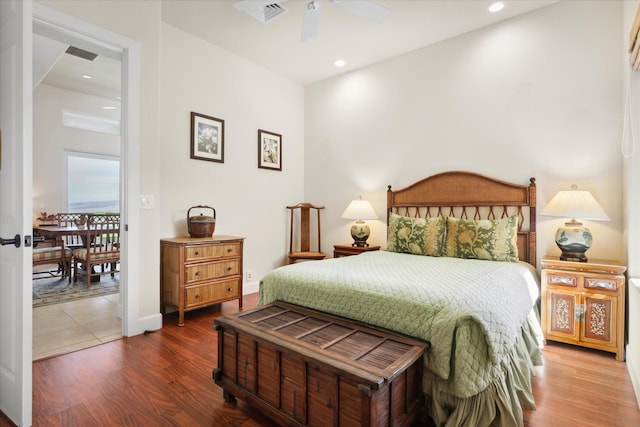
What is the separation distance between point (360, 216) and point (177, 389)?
263 cm

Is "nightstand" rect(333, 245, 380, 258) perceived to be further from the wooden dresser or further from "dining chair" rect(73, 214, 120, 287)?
"dining chair" rect(73, 214, 120, 287)

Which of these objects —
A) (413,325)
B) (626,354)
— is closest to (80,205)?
(413,325)

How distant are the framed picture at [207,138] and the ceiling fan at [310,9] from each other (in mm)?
1423

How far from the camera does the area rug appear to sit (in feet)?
12.7

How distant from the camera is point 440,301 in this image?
5.55 feet

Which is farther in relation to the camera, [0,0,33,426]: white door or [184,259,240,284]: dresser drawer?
[184,259,240,284]: dresser drawer

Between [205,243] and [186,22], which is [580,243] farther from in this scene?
[186,22]

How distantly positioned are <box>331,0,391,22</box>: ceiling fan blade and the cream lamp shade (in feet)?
6.82

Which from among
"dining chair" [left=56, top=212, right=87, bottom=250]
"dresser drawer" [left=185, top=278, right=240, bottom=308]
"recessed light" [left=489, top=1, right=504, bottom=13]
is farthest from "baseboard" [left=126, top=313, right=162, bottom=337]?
"recessed light" [left=489, top=1, right=504, bottom=13]

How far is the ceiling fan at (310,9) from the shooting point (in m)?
2.40

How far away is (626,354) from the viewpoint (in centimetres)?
241

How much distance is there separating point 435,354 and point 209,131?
3.27 m

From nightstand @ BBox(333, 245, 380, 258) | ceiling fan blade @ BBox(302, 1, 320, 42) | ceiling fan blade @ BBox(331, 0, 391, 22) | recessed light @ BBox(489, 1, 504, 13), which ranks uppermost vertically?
recessed light @ BBox(489, 1, 504, 13)

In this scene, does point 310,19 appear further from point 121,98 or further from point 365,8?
point 121,98
